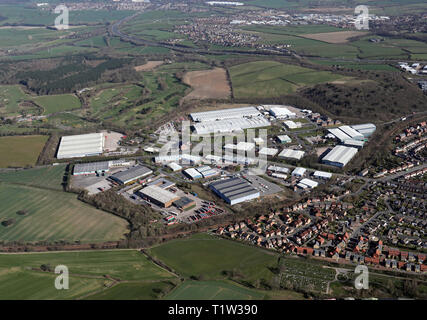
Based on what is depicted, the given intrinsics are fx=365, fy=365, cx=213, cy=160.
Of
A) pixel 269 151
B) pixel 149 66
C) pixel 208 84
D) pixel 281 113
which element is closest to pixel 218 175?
pixel 269 151

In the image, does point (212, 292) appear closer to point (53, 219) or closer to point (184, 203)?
point (184, 203)

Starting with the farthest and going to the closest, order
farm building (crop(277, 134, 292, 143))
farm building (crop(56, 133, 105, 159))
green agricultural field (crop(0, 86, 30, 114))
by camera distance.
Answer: green agricultural field (crop(0, 86, 30, 114)) → farm building (crop(277, 134, 292, 143)) → farm building (crop(56, 133, 105, 159))

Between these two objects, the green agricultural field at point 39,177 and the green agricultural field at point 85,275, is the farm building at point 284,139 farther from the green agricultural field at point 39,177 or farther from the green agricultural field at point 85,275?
the green agricultural field at point 39,177

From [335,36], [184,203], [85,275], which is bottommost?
[85,275]

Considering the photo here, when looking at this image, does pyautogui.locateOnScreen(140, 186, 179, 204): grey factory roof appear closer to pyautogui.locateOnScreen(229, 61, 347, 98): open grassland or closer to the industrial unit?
the industrial unit

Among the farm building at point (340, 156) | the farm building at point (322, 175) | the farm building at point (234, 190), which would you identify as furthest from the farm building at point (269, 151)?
the farm building at point (234, 190)

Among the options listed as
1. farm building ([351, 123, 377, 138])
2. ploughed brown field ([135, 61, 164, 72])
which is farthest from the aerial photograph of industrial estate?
ploughed brown field ([135, 61, 164, 72])
